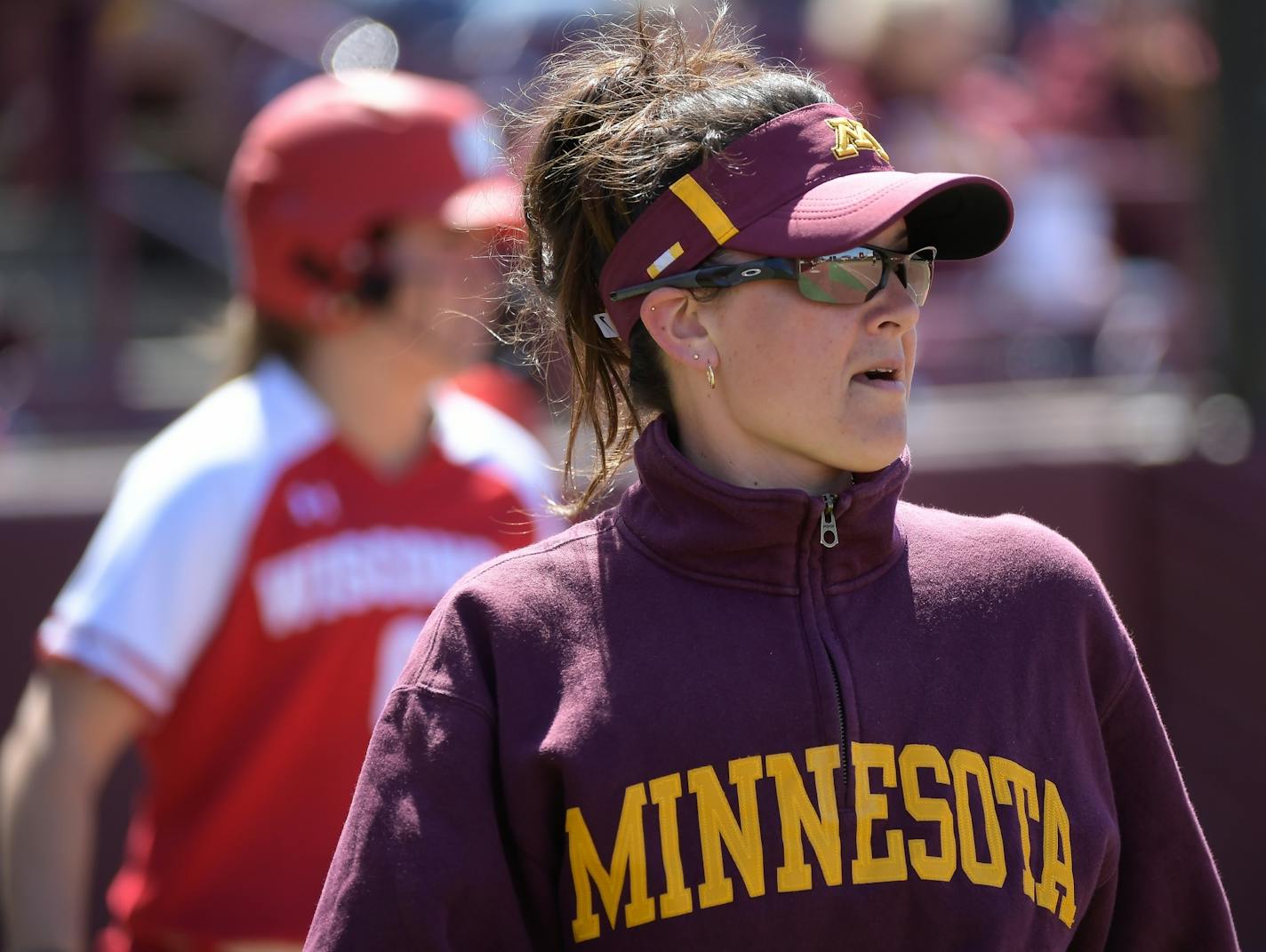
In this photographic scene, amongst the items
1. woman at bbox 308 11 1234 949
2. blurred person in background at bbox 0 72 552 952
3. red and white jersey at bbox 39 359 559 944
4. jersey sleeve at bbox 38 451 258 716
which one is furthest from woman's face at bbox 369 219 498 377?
woman at bbox 308 11 1234 949

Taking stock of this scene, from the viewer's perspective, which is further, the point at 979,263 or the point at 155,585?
the point at 979,263

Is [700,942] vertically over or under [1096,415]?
over

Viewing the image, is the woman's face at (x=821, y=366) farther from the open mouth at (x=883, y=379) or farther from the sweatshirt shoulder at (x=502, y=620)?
the sweatshirt shoulder at (x=502, y=620)

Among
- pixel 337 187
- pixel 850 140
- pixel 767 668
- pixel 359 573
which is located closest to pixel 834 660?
pixel 767 668

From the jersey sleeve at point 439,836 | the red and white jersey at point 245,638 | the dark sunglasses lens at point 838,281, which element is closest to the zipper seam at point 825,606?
the dark sunglasses lens at point 838,281

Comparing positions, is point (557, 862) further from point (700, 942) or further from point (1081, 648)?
point (1081, 648)

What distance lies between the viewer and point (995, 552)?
183 centimetres

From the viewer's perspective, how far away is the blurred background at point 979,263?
4641 mm

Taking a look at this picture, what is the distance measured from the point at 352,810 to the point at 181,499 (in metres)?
1.12

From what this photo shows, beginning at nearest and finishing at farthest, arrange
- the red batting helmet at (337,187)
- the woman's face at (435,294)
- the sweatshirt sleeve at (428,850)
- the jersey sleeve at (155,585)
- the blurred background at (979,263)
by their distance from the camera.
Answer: the sweatshirt sleeve at (428,850), the jersey sleeve at (155,585), the woman's face at (435,294), the red batting helmet at (337,187), the blurred background at (979,263)

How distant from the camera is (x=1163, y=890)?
181 centimetres

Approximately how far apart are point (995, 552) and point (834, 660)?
258mm

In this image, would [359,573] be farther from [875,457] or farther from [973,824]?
[973,824]

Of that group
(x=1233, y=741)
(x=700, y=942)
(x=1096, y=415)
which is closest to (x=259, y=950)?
(x=700, y=942)
